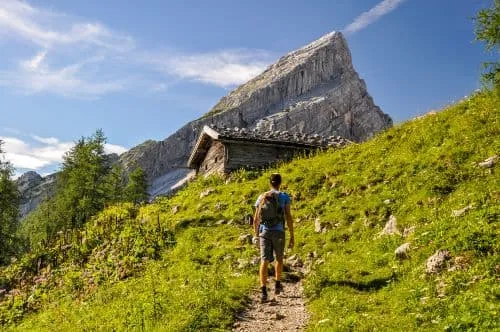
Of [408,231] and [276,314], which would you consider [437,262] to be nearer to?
[408,231]

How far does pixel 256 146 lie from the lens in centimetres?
3056

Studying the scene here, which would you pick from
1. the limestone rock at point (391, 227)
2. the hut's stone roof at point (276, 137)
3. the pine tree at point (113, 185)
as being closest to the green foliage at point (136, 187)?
the pine tree at point (113, 185)

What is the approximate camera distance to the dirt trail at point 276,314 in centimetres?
995

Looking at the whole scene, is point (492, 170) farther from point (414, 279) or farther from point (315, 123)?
point (315, 123)

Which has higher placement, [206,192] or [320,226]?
[206,192]

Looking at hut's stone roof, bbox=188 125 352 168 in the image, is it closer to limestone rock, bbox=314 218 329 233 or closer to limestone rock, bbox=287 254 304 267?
limestone rock, bbox=314 218 329 233

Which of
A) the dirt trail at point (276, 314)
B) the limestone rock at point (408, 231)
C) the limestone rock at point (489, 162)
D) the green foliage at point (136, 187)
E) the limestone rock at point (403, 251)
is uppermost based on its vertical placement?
the green foliage at point (136, 187)

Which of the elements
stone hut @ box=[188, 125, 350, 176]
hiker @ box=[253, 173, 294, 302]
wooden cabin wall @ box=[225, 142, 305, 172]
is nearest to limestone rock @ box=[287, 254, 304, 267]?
hiker @ box=[253, 173, 294, 302]

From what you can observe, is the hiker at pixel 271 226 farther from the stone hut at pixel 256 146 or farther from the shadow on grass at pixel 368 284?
the stone hut at pixel 256 146

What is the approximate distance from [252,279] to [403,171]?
7.15 meters

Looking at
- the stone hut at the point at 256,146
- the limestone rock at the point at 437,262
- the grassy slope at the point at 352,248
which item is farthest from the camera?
the stone hut at the point at 256,146

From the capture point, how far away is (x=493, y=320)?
7215mm

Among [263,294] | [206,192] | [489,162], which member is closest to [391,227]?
[489,162]

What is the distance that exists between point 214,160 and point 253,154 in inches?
144
